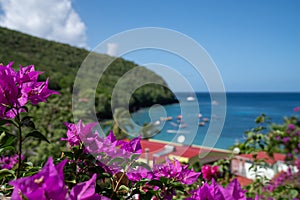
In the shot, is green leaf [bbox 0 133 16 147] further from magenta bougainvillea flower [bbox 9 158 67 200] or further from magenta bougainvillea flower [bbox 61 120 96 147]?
magenta bougainvillea flower [bbox 9 158 67 200]

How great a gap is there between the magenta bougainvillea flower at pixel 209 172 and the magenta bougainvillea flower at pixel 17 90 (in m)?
1.15

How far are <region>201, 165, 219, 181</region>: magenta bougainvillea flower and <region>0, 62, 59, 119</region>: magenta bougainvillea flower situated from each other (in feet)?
3.76

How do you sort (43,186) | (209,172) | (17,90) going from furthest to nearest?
1. (209,172)
2. (17,90)
3. (43,186)

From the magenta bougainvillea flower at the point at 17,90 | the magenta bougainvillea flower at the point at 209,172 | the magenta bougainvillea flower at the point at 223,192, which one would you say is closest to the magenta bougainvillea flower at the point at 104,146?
the magenta bougainvillea flower at the point at 17,90

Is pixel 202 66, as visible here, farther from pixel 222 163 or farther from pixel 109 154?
pixel 222 163

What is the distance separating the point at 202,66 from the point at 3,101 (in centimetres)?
68

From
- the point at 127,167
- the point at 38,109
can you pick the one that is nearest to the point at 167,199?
the point at 127,167

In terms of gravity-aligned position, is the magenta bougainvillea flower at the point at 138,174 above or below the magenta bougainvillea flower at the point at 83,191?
below

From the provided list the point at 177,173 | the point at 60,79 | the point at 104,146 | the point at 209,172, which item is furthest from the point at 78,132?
the point at 60,79

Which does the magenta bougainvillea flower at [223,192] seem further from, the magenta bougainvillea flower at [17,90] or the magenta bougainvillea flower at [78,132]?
the magenta bougainvillea flower at [17,90]

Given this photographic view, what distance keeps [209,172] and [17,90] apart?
1.27 metres

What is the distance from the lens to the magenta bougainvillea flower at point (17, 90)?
55 cm

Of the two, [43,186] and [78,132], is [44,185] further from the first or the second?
[78,132]

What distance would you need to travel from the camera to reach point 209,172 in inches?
62.7
